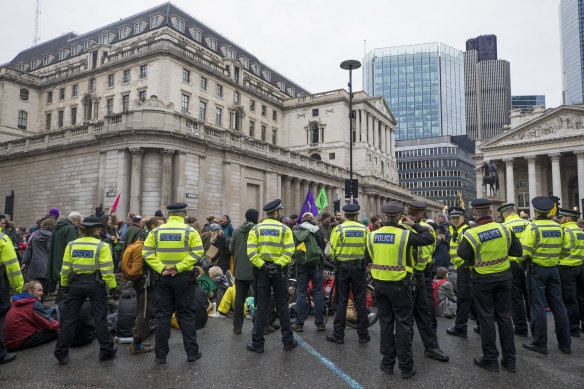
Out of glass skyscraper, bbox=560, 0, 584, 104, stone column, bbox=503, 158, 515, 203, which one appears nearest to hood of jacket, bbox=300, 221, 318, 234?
stone column, bbox=503, 158, 515, 203

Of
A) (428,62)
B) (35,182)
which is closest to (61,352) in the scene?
(35,182)

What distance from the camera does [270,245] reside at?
638 cm

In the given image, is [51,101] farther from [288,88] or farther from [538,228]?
[538,228]

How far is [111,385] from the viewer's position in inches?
191

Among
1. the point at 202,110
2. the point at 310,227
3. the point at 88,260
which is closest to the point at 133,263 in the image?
the point at 88,260

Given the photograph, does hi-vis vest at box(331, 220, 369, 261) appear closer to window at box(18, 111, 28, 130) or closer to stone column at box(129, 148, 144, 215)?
stone column at box(129, 148, 144, 215)

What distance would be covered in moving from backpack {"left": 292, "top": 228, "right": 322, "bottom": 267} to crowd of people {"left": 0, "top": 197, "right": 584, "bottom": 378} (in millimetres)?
20

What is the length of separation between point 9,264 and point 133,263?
172cm

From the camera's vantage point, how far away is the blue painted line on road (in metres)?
4.80

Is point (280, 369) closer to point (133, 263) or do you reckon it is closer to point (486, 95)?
point (133, 263)

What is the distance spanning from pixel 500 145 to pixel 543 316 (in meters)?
59.6

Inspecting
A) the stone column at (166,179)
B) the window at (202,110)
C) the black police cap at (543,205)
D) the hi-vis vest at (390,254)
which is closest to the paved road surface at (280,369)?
the hi-vis vest at (390,254)

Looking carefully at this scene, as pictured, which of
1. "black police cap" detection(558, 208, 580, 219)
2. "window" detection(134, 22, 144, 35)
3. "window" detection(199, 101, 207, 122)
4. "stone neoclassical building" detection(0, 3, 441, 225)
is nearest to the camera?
"black police cap" detection(558, 208, 580, 219)

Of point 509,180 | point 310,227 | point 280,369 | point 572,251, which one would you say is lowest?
point 280,369
